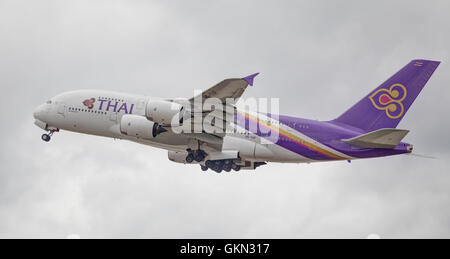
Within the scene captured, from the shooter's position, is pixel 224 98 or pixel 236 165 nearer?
pixel 224 98

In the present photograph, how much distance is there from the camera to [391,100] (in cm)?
5025

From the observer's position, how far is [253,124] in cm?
4912

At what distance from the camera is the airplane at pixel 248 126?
4688 centimetres

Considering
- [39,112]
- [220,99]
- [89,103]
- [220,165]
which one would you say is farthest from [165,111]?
[39,112]

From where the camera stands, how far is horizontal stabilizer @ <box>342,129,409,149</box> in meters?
44.6

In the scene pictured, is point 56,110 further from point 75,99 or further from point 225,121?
point 225,121

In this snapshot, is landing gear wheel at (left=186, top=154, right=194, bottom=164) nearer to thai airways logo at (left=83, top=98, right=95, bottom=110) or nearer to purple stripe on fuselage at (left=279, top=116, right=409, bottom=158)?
purple stripe on fuselage at (left=279, top=116, right=409, bottom=158)

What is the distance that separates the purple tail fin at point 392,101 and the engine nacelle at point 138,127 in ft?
45.6

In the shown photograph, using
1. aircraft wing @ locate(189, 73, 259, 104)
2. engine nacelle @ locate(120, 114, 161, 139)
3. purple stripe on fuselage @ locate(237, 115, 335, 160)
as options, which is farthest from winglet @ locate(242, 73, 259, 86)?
engine nacelle @ locate(120, 114, 161, 139)

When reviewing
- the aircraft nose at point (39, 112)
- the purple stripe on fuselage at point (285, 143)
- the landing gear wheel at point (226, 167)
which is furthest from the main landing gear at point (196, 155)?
the aircraft nose at point (39, 112)

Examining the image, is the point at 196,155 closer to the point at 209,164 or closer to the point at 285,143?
the point at 209,164

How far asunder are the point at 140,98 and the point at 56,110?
7196 mm

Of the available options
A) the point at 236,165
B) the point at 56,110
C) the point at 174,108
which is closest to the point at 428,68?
the point at 236,165

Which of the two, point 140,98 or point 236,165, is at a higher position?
point 140,98
